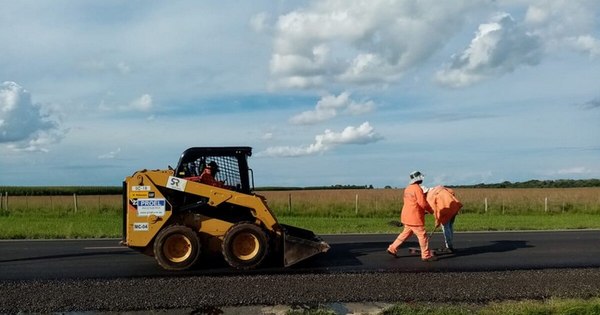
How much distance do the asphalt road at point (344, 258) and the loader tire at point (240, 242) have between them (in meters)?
0.20

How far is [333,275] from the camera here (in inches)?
391

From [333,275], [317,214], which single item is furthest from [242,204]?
[317,214]

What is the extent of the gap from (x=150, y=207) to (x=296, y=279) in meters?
3.09

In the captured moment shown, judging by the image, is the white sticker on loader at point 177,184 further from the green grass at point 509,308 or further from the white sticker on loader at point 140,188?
the green grass at point 509,308

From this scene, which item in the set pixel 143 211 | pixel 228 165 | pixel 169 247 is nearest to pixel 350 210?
pixel 228 165

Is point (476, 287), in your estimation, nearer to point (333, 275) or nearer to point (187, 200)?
point (333, 275)

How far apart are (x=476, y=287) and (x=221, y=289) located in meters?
3.56

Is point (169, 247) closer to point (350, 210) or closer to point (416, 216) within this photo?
point (416, 216)

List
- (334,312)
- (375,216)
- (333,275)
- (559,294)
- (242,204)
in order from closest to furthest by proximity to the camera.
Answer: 1. (334,312)
2. (559,294)
3. (333,275)
4. (242,204)
5. (375,216)

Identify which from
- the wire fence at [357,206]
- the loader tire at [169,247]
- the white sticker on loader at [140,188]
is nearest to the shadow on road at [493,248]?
the loader tire at [169,247]

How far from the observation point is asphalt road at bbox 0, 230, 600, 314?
8.12 meters

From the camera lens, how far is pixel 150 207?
10969 mm

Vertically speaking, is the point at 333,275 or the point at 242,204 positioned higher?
the point at 242,204

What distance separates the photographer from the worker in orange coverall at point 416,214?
11922 mm
